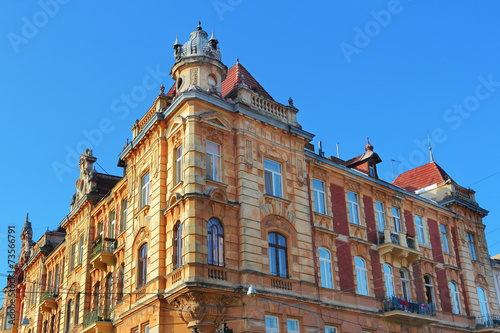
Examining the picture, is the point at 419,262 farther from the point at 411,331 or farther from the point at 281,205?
the point at 281,205

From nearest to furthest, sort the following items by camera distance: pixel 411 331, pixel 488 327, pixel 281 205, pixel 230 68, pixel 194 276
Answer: pixel 194 276 < pixel 281 205 < pixel 411 331 < pixel 230 68 < pixel 488 327

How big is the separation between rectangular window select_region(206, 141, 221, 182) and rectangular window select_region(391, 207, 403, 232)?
45.0ft

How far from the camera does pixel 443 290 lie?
36375mm

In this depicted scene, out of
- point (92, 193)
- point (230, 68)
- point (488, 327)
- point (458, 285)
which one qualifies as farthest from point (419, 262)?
point (92, 193)

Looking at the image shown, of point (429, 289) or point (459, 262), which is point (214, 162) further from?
point (459, 262)

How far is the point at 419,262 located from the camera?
3531cm

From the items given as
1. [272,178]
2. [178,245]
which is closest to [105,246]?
[178,245]

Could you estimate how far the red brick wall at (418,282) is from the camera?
3447 centimetres

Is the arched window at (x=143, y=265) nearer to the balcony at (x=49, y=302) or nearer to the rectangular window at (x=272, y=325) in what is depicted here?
the rectangular window at (x=272, y=325)

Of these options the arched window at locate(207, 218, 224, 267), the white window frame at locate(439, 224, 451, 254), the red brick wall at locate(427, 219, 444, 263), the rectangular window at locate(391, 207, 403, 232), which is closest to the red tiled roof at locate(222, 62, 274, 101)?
the arched window at locate(207, 218, 224, 267)

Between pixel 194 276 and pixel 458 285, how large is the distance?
70.4 ft

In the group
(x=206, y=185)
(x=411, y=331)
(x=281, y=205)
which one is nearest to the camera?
(x=206, y=185)

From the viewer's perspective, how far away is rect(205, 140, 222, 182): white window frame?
26984 millimetres

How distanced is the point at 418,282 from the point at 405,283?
1.02m
